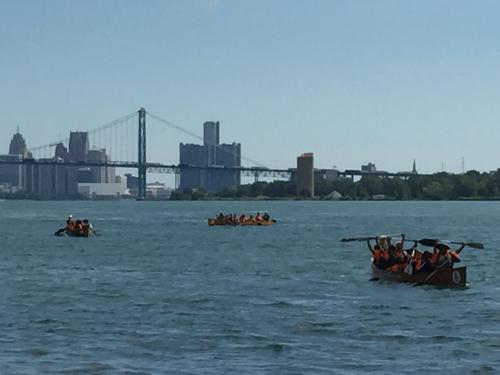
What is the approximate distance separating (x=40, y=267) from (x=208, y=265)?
7751mm

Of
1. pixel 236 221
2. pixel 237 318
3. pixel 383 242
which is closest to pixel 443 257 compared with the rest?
pixel 383 242

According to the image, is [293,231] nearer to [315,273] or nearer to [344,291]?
[315,273]

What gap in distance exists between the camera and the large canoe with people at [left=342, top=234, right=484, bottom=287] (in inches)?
1553

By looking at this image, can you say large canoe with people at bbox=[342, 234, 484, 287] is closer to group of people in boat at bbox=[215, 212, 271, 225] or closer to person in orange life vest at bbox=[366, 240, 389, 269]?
person in orange life vest at bbox=[366, 240, 389, 269]

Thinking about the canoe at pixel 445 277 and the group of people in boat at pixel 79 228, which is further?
the group of people in boat at pixel 79 228

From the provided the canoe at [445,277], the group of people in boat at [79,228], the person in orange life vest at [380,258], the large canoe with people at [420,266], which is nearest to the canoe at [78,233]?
the group of people in boat at [79,228]

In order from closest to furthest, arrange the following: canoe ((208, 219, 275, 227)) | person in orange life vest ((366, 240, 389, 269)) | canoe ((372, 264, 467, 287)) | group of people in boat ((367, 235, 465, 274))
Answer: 1. canoe ((372, 264, 467, 287))
2. group of people in boat ((367, 235, 465, 274))
3. person in orange life vest ((366, 240, 389, 269))
4. canoe ((208, 219, 275, 227))

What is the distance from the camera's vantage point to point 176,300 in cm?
3591

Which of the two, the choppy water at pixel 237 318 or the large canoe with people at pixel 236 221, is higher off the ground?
the large canoe with people at pixel 236 221

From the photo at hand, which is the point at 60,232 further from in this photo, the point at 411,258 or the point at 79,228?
the point at 411,258

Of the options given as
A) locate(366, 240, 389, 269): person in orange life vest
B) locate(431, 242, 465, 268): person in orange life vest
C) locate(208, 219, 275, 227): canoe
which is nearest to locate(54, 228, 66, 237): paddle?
locate(208, 219, 275, 227): canoe

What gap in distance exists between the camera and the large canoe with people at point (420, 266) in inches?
1553

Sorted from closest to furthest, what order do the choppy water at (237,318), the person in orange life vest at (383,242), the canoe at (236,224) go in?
the choppy water at (237,318)
the person in orange life vest at (383,242)
the canoe at (236,224)

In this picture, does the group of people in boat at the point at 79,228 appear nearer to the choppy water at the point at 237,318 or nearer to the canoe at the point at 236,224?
the canoe at the point at 236,224
